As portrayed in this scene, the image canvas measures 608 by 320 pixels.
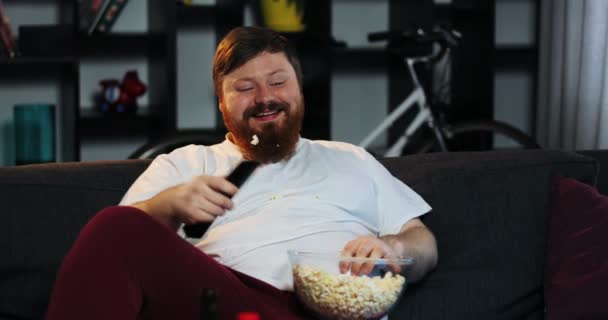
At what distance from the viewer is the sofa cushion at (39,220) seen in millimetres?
2104

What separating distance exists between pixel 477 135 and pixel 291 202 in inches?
91.4

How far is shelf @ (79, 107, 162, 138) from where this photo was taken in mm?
4160

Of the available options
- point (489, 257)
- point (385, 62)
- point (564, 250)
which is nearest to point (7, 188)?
point (489, 257)

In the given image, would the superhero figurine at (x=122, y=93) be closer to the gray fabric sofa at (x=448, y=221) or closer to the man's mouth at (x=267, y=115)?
the gray fabric sofa at (x=448, y=221)

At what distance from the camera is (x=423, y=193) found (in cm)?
236

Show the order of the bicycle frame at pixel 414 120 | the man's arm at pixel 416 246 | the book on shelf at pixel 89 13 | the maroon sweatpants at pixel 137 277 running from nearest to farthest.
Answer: the maroon sweatpants at pixel 137 277 < the man's arm at pixel 416 246 < the book on shelf at pixel 89 13 < the bicycle frame at pixel 414 120

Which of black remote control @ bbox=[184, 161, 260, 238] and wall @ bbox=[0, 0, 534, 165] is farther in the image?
wall @ bbox=[0, 0, 534, 165]

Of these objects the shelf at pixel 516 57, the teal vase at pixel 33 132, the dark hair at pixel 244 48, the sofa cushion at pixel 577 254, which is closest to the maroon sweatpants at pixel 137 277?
the dark hair at pixel 244 48

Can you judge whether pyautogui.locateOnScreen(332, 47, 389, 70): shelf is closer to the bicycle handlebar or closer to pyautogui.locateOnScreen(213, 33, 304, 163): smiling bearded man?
the bicycle handlebar

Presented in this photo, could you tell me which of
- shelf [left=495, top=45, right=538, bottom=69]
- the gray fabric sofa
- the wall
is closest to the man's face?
the gray fabric sofa

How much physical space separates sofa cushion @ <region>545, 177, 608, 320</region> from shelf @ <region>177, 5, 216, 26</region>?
2254 mm

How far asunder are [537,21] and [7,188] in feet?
10.00

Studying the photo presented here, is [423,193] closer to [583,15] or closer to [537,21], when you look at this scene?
[583,15]

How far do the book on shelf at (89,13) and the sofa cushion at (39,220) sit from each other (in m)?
1.91
